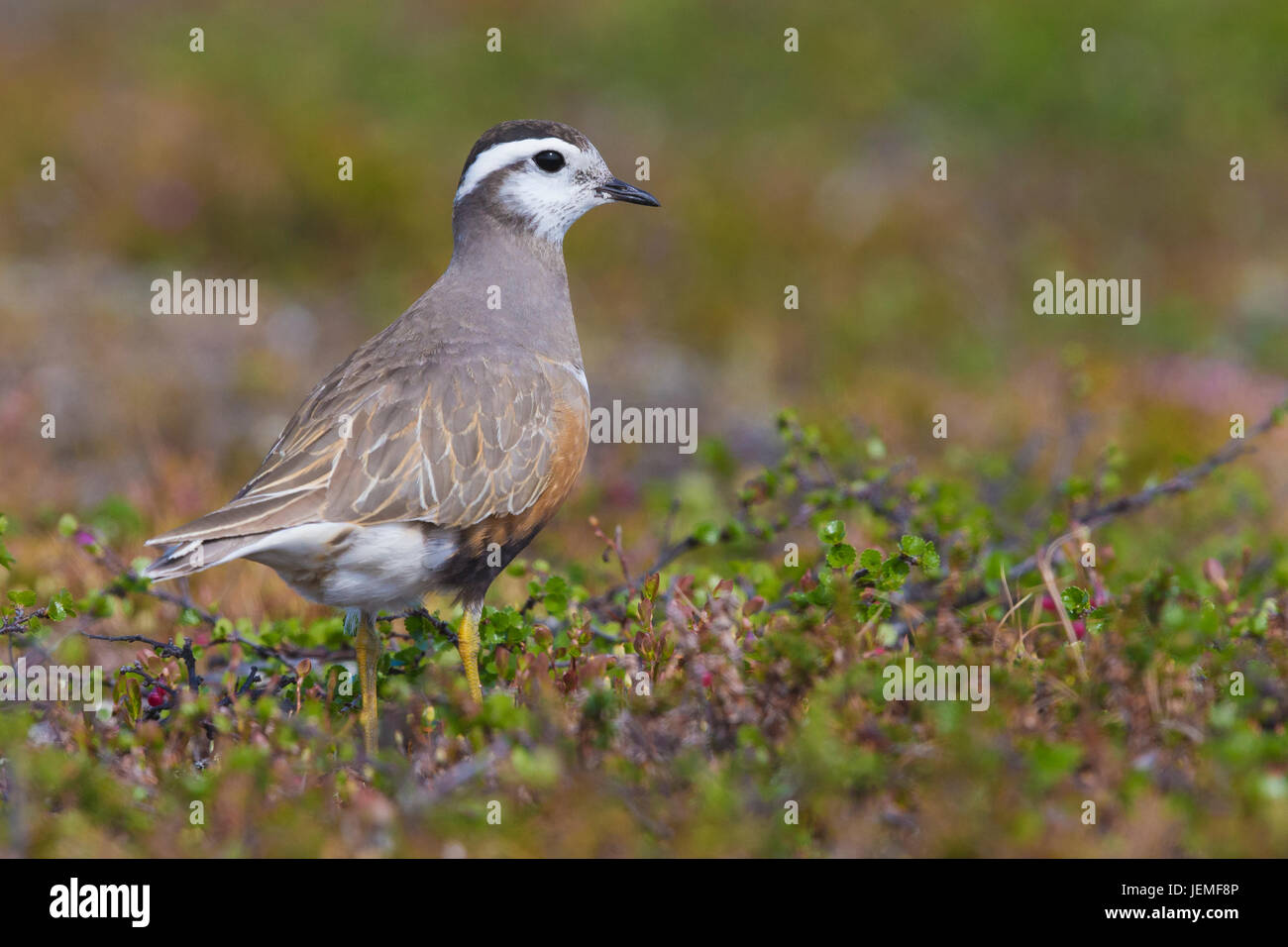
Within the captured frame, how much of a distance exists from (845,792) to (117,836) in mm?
2384

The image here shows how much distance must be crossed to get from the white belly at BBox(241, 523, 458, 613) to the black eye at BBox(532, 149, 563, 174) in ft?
6.82

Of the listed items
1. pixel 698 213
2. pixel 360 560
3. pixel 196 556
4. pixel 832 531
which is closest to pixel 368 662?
pixel 360 560

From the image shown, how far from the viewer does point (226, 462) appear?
34.0 feet

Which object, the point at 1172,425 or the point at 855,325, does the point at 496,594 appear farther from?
the point at 855,325

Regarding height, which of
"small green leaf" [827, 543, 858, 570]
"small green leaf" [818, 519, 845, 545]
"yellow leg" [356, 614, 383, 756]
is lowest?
"yellow leg" [356, 614, 383, 756]

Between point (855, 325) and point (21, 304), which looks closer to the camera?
point (21, 304)

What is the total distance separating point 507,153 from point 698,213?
10540mm

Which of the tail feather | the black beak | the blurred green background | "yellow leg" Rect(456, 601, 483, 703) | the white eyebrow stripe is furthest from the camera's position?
the blurred green background

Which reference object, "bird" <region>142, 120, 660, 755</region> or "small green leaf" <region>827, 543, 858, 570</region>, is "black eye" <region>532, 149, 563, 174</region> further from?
"small green leaf" <region>827, 543, 858, 570</region>

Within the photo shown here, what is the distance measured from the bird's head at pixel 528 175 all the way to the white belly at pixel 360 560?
6.07 feet

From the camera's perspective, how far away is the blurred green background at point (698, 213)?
11336 millimetres

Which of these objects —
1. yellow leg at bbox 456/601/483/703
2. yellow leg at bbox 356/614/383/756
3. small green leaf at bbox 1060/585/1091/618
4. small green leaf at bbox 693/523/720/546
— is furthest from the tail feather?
small green leaf at bbox 1060/585/1091/618

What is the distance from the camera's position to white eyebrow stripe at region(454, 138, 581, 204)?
6.71 m
